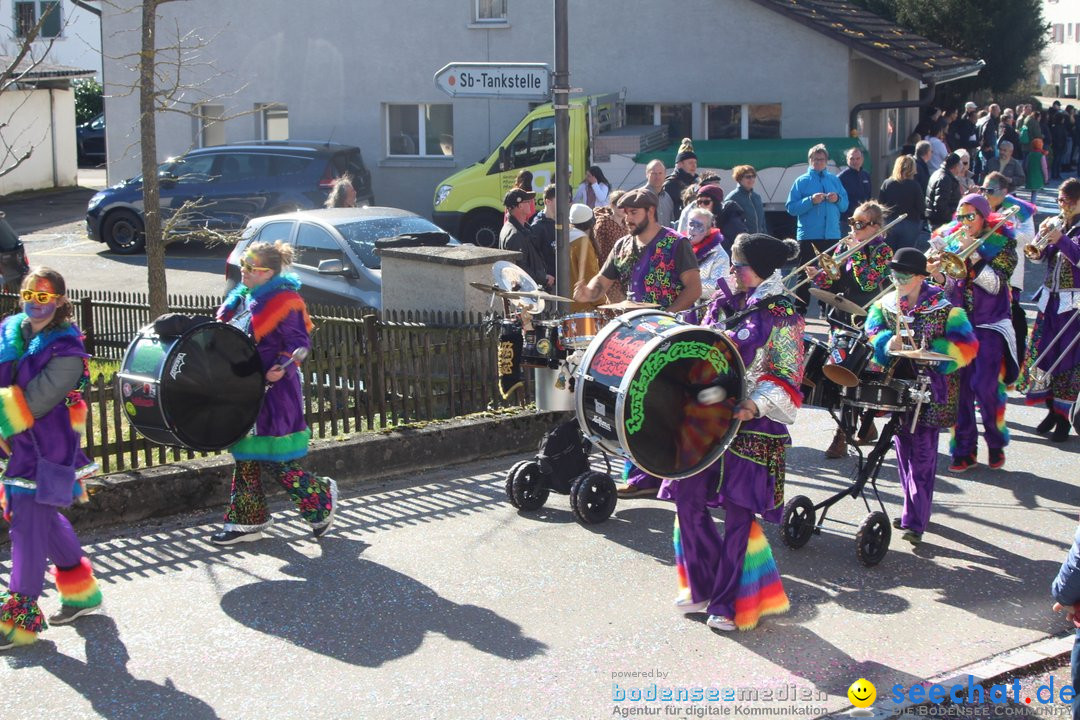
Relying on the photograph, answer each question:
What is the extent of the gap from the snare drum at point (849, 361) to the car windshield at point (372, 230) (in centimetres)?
605

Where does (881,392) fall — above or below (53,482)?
above

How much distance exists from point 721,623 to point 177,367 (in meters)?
2.87

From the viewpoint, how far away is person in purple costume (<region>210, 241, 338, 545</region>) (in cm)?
711

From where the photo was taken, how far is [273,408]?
7191 millimetres

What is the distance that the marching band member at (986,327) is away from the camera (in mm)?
8789

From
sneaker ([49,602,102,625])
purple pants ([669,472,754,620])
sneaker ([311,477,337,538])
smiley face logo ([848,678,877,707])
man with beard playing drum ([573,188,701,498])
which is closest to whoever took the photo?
smiley face logo ([848,678,877,707])

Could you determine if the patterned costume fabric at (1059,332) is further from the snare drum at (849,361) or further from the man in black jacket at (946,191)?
the man in black jacket at (946,191)

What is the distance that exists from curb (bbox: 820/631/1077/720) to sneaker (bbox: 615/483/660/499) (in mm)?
2672

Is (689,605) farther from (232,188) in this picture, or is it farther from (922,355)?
(232,188)

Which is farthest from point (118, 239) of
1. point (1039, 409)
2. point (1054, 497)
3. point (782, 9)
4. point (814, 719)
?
point (814, 719)

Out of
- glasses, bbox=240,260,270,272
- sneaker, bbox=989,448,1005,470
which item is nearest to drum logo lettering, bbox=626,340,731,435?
glasses, bbox=240,260,270,272

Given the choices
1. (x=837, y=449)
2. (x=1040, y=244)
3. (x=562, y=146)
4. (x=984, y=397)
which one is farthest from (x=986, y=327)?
(x=562, y=146)

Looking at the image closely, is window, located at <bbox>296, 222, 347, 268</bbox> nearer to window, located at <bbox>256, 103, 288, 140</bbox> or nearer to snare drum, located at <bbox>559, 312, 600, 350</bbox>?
snare drum, located at <bbox>559, 312, 600, 350</bbox>

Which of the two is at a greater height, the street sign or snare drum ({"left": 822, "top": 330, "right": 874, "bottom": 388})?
the street sign
